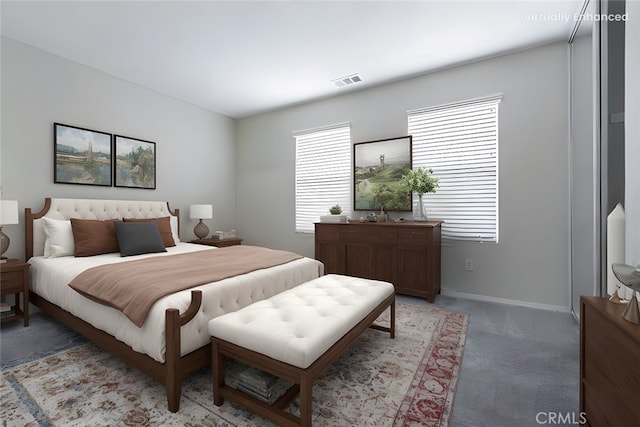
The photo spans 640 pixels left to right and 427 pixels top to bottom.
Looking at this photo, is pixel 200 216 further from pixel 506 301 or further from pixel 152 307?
pixel 506 301

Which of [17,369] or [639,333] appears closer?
[639,333]

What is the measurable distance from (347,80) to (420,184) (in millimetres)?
1737

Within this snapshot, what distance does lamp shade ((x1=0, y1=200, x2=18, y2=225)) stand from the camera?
2.56m

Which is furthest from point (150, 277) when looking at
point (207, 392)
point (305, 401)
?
point (305, 401)

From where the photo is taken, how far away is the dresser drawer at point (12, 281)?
99.4 inches

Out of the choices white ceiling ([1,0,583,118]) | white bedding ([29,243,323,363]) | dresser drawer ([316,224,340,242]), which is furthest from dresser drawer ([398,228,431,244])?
white ceiling ([1,0,583,118])

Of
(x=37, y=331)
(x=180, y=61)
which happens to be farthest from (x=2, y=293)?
(x=180, y=61)

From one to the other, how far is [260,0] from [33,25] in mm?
2254

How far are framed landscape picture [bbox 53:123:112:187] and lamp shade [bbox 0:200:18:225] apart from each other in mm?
708

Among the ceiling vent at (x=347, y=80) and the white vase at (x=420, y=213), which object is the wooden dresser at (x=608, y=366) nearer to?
the white vase at (x=420, y=213)

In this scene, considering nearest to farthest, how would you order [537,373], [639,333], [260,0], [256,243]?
[639,333] → [537,373] → [260,0] → [256,243]

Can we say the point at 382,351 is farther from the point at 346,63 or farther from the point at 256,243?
the point at 256,243

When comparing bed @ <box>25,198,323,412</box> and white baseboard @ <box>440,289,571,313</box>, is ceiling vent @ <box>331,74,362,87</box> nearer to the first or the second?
bed @ <box>25,198,323,412</box>

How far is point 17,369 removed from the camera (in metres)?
1.94
